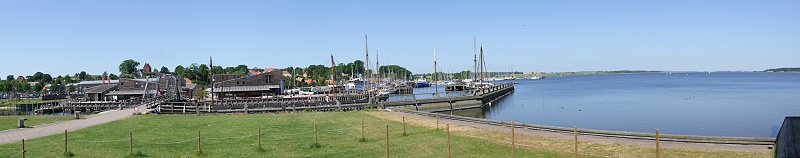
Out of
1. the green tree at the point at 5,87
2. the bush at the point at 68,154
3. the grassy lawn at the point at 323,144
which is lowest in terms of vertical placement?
the grassy lawn at the point at 323,144

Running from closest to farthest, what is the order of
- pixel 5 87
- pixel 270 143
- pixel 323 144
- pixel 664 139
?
pixel 664 139, pixel 323 144, pixel 270 143, pixel 5 87

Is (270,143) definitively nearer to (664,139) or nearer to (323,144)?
(323,144)

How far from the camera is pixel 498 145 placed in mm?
21531

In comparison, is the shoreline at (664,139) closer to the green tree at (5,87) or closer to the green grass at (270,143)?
the green grass at (270,143)

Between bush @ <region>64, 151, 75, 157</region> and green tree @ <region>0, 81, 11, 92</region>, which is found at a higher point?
green tree @ <region>0, 81, 11, 92</region>

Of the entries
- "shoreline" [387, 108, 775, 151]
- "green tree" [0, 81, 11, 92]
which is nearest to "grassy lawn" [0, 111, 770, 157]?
"shoreline" [387, 108, 775, 151]

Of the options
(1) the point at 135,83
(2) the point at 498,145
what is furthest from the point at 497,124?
(1) the point at 135,83

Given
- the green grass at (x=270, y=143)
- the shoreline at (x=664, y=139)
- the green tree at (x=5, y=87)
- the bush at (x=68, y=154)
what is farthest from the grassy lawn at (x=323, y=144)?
the green tree at (x=5, y=87)

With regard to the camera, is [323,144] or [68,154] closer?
[68,154]

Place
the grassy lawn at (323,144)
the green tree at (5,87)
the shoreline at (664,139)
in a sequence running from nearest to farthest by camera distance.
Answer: the grassy lawn at (323,144), the shoreline at (664,139), the green tree at (5,87)

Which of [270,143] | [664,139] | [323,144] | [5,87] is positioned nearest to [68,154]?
[270,143]

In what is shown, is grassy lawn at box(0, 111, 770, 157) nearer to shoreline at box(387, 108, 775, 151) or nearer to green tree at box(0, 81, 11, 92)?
shoreline at box(387, 108, 775, 151)

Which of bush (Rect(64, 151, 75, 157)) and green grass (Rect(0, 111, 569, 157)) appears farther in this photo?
green grass (Rect(0, 111, 569, 157))

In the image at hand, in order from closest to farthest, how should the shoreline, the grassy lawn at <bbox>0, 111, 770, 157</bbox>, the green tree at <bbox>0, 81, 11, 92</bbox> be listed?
the grassy lawn at <bbox>0, 111, 770, 157</bbox> → the shoreline → the green tree at <bbox>0, 81, 11, 92</bbox>
